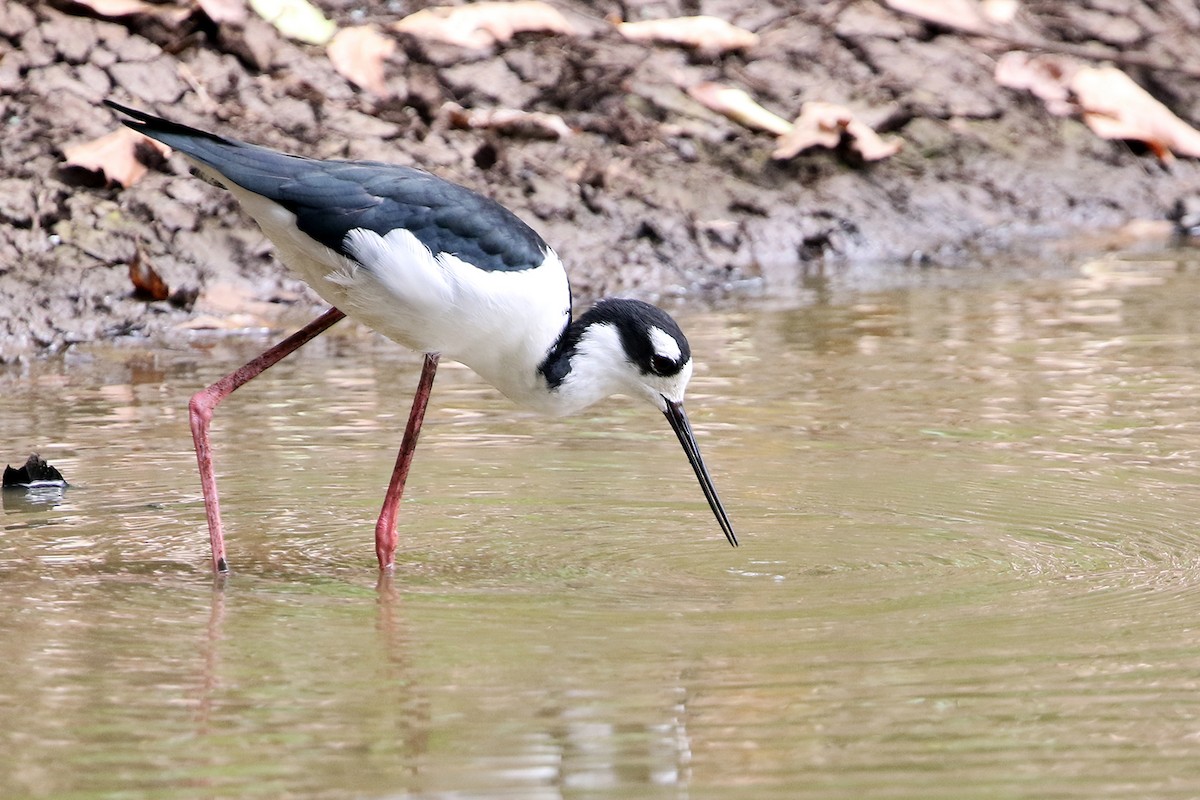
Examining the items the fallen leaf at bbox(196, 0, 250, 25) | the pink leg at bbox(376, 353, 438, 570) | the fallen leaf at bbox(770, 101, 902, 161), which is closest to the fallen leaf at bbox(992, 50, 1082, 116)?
the fallen leaf at bbox(770, 101, 902, 161)

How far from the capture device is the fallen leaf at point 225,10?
9758 millimetres

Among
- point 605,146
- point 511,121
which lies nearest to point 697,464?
point 511,121

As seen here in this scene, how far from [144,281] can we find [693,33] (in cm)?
432

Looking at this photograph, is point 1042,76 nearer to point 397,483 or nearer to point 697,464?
point 697,464


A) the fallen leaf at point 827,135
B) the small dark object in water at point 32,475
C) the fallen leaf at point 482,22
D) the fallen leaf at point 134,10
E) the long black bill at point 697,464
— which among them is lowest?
the small dark object in water at point 32,475

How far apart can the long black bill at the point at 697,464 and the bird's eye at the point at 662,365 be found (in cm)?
17

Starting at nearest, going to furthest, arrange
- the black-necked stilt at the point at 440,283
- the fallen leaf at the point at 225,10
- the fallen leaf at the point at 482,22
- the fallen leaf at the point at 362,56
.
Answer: the black-necked stilt at the point at 440,283 → the fallen leaf at the point at 225,10 → the fallen leaf at the point at 362,56 → the fallen leaf at the point at 482,22

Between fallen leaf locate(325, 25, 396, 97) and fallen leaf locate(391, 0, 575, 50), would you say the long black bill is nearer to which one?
fallen leaf locate(325, 25, 396, 97)

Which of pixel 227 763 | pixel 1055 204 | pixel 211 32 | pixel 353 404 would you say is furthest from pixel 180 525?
pixel 1055 204

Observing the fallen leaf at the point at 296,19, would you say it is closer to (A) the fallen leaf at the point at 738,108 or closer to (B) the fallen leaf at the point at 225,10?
(B) the fallen leaf at the point at 225,10

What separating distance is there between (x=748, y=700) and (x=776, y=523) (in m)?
1.72

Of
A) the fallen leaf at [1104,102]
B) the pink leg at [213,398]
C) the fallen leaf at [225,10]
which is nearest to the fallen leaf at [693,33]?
the fallen leaf at [1104,102]

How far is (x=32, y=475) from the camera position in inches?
225

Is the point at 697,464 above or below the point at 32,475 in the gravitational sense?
above
